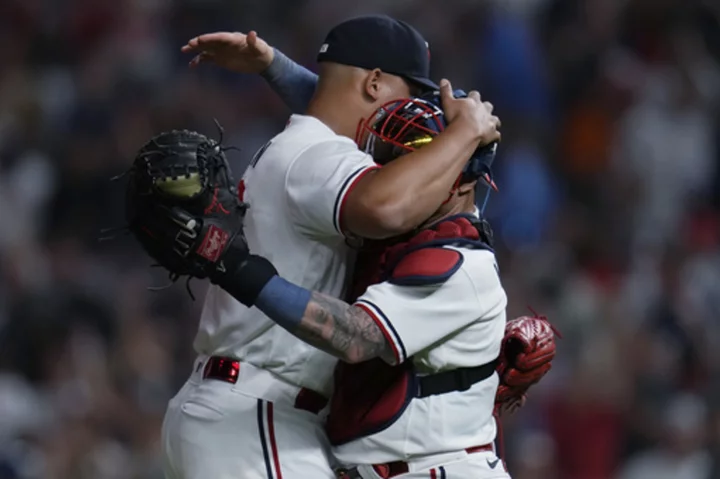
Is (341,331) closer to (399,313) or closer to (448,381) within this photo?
(399,313)

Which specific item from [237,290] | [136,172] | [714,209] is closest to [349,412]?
[237,290]

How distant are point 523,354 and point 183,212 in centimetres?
108

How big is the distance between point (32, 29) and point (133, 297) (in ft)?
9.06

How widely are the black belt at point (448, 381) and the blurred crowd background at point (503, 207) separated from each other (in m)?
3.29

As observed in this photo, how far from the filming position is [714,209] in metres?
8.38

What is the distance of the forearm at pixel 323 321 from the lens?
3.13 meters

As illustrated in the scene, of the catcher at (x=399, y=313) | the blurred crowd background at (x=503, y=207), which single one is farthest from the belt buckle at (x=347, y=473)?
the blurred crowd background at (x=503, y=207)

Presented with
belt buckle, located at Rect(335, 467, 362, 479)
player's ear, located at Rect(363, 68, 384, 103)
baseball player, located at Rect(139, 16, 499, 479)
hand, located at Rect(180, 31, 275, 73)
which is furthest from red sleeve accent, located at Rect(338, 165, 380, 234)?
hand, located at Rect(180, 31, 275, 73)

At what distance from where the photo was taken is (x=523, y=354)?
3.63m

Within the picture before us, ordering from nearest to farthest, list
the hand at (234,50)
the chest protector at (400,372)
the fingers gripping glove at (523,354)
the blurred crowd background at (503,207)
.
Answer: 1. the chest protector at (400,372)
2. the fingers gripping glove at (523,354)
3. the hand at (234,50)
4. the blurred crowd background at (503,207)

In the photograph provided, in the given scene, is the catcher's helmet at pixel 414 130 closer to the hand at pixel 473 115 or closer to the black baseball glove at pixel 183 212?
the hand at pixel 473 115

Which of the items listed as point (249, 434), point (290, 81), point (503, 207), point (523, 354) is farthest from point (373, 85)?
point (503, 207)

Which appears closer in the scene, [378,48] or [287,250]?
[287,250]

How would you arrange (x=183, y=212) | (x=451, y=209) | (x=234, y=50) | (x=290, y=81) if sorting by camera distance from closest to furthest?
1. (x=183, y=212)
2. (x=451, y=209)
3. (x=234, y=50)
4. (x=290, y=81)
